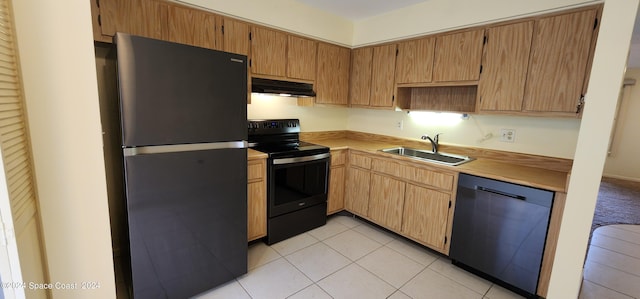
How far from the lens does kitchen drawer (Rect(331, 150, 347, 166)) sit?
2.99 metres

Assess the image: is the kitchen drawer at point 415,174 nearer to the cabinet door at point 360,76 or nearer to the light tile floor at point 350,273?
the light tile floor at point 350,273

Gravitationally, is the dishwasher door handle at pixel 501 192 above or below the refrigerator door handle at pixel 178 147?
below

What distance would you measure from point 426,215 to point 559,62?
1558 millimetres

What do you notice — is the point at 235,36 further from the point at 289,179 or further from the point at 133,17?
the point at 289,179

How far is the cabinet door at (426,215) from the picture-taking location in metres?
2.35

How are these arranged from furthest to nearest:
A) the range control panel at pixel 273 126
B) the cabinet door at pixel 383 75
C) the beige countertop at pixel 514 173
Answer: the cabinet door at pixel 383 75
the range control panel at pixel 273 126
the beige countertop at pixel 514 173

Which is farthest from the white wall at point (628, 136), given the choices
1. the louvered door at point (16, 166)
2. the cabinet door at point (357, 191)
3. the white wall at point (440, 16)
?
the louvered door at point (16, 166)

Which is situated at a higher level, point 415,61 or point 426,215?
point 415,61

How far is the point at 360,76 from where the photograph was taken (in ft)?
11.1

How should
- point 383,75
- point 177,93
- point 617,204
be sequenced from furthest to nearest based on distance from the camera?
point 617,204, point 383,75, point 177,93

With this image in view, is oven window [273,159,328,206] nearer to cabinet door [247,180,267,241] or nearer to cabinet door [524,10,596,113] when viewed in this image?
cabinet door [247,180,267,241]

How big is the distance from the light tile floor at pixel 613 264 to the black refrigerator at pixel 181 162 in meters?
2.77

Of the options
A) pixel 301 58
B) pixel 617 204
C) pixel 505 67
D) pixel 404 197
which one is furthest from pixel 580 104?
pixel 617 204

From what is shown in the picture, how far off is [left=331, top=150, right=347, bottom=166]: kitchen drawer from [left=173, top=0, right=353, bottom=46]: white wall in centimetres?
133
